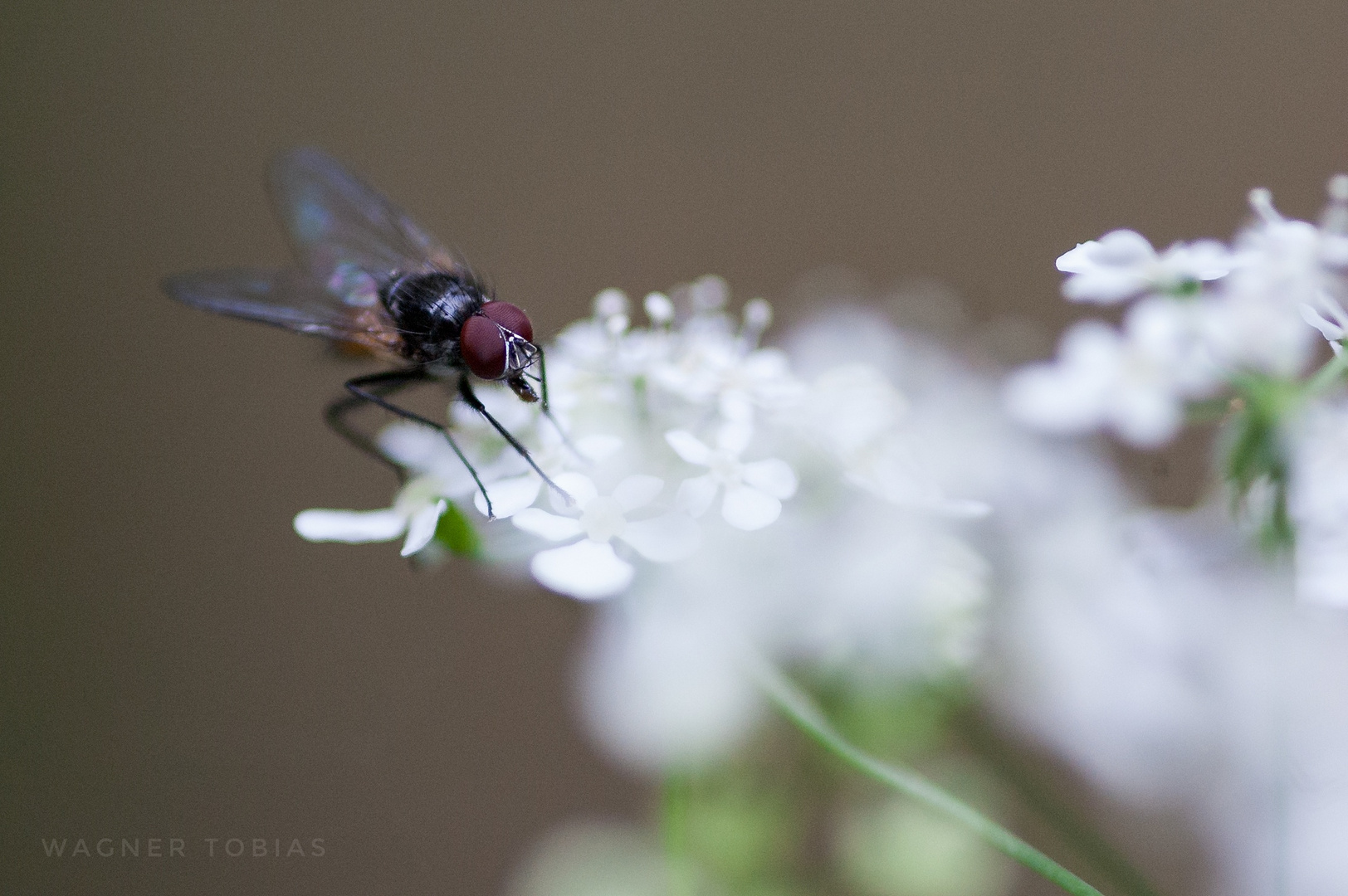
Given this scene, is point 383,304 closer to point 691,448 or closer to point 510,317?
point 510,317

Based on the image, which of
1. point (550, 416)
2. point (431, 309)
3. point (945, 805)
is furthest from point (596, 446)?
point (945, 805)

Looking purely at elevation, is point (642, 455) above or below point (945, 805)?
above

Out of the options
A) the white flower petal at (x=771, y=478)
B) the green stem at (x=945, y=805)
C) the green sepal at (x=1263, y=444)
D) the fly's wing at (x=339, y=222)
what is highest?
the fly's wing at (x=339, y=222)

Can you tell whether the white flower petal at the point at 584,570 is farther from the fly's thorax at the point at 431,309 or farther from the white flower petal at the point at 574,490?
the fly's thorax at the point at 431,309

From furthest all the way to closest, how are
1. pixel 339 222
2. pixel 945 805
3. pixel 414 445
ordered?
1. pixel 339 222
2. pixel 414 445
3. pixel 945 805

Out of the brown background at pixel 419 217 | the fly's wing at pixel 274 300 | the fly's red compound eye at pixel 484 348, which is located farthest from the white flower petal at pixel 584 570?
the brown background at pixel 419 217

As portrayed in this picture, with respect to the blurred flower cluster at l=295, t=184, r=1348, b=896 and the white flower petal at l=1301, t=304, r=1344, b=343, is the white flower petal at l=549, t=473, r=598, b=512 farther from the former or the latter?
the white flower petal at l=1301, t=304, r=1344, b=343
